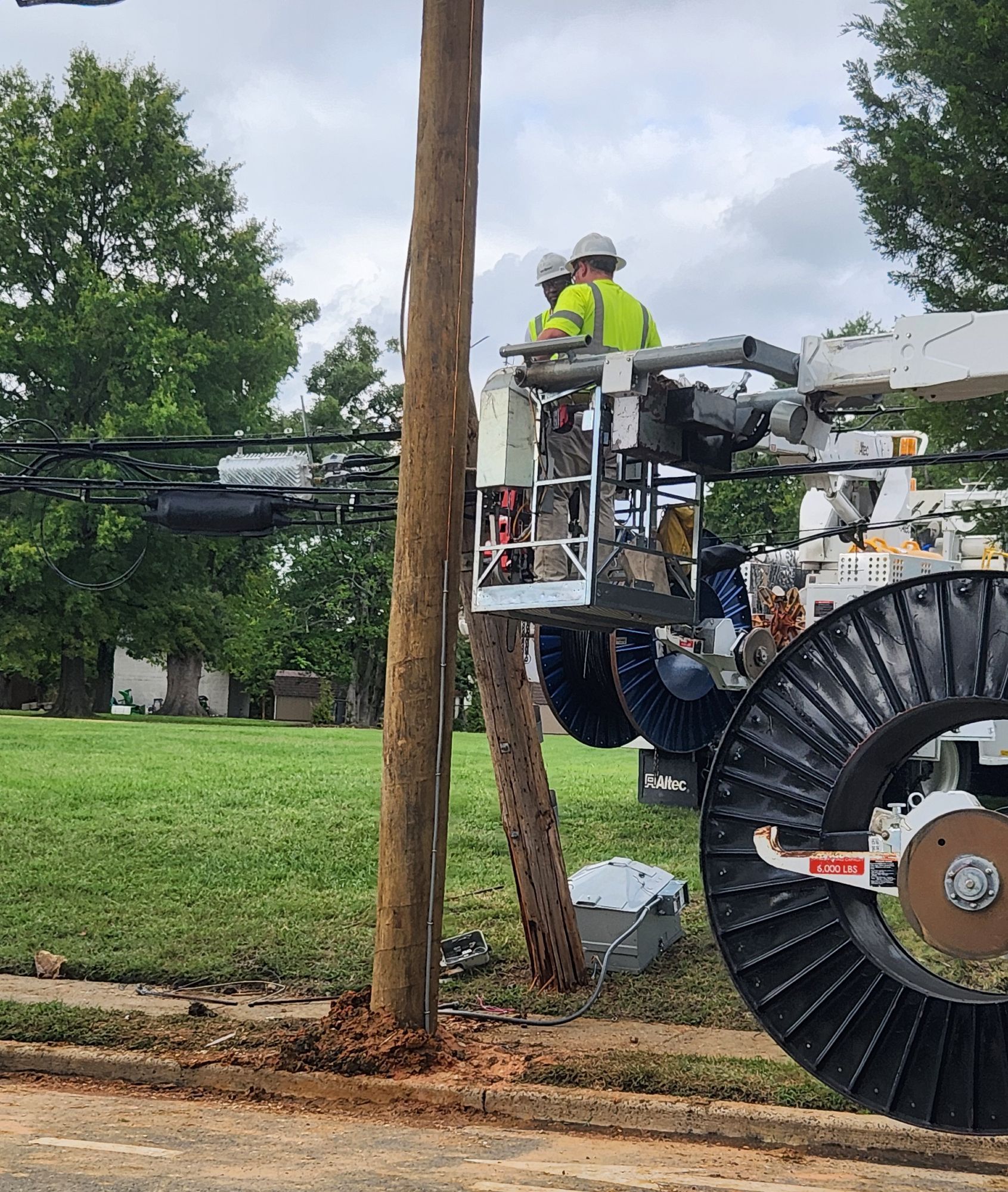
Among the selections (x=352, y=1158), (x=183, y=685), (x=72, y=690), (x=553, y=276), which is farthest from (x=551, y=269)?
(x=183, y=685)

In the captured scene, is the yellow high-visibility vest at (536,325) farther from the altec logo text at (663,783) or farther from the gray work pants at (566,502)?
the altec logo text at (663,783)

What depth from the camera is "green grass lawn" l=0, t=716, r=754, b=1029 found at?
1085 centimetres

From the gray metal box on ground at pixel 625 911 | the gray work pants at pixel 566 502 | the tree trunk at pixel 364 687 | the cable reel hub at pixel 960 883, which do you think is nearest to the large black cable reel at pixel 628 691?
the gray metal box on ground at pixel 625 911

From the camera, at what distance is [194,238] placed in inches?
1533

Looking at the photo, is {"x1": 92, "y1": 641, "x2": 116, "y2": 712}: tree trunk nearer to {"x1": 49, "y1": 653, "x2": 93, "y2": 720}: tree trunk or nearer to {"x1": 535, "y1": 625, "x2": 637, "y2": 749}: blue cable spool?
{"x1": 49, "y1": 653, "x2": 93, "y2": 720}: tree trunk

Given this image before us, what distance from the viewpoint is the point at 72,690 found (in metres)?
40.0

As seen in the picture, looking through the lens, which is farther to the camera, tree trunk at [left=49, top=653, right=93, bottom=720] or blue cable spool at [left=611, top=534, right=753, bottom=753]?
tree trunk at [left=49, top=653, right=93, bottom=720]

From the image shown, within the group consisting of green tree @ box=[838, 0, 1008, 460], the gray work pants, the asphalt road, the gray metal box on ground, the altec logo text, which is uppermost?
green tree @ box=[838, 0, 1008, 460]

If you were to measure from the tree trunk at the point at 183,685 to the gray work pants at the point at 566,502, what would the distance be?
38.7 meters

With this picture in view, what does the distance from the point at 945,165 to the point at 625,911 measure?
29.0 feet

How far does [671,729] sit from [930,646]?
6.03m

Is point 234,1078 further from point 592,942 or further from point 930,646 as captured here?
point 930,646

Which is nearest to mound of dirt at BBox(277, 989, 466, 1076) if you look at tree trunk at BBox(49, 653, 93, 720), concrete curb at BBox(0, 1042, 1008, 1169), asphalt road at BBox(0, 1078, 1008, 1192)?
concrete curb at BBox(0, 1042, 1008, 1169)

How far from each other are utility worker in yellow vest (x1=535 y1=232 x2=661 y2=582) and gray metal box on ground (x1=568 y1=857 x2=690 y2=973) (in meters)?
3.52
